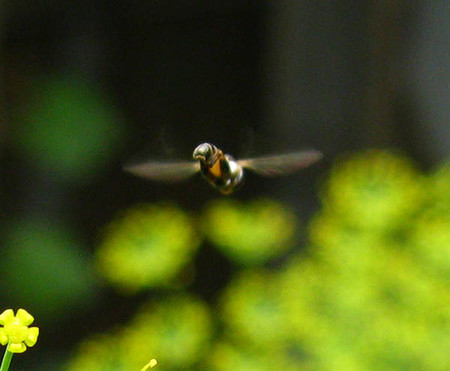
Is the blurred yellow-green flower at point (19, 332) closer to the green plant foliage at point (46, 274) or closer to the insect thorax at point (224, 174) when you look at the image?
the insect thorax at point (224, 174)

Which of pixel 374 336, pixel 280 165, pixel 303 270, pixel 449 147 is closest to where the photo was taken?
pixel 280 165

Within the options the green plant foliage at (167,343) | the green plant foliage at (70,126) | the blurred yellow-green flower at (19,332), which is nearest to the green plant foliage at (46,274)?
the green plant foliage at (70,126)

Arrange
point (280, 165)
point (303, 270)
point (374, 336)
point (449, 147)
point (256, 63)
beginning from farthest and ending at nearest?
1. point (256, 63)
2. point (449, 147)
3. point (303, 270)
4. point (374, 336)
5. point (280, 165)

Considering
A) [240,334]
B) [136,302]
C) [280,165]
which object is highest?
[280,165]

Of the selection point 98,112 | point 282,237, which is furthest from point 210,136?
point 282,237

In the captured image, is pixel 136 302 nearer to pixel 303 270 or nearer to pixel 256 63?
pixel 256 63

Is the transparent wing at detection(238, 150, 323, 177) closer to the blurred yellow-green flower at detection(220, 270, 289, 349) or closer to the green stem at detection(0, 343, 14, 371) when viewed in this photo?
the green stem at detection(0, 343, 14, 371)

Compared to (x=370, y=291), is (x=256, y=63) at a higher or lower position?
higher
